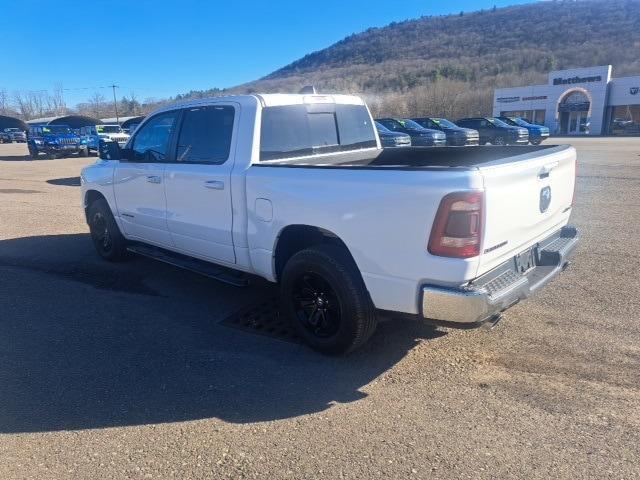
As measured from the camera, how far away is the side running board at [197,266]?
4.77 meters

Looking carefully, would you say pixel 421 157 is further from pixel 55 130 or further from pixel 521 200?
pixel 55 130

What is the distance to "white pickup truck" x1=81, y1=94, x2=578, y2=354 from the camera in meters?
3.19

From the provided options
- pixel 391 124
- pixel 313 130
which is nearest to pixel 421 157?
pixel 313 130

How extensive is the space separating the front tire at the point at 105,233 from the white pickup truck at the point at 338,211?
417mm

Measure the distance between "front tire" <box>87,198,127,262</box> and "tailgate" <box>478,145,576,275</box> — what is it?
477 centimetres

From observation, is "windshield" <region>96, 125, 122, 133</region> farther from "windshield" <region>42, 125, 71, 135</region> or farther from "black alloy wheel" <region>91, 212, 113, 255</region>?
"black alloy wheel" <region>91, 212, 113, 255</region>

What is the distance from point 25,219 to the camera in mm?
9906

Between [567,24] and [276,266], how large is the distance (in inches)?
6368

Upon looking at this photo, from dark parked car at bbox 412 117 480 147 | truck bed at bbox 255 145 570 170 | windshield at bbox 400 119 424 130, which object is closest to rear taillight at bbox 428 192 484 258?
truck bed at bbox 255 145 570 170

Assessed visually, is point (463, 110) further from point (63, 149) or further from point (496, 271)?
point (496, 271)

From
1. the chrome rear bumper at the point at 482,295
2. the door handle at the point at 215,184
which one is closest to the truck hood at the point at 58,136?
the door handle at the point at 215,184

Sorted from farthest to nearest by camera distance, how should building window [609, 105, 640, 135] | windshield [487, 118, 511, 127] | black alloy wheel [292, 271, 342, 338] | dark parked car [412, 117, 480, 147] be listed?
building window [609, 105, 640, 135] < windshield [487, 118, 511, 127] < dark parked car [412, 117, 480, 147] < black alloy wheel [292, 271, 342, 338]

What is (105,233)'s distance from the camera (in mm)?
6711

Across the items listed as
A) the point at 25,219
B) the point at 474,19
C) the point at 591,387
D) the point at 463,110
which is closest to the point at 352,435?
the point at 591,387
